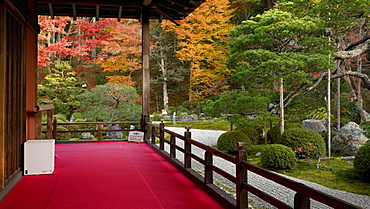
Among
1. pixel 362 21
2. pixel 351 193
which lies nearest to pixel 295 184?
pixel 351 193

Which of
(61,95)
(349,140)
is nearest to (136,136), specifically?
(349,140)

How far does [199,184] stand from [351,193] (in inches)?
142

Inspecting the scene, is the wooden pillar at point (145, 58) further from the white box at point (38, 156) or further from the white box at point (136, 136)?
the white box at point (38, 156)

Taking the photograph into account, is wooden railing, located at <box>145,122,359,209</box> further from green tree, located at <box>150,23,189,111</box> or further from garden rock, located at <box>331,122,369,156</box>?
green tree, located at <box>150,23,189,111</box>

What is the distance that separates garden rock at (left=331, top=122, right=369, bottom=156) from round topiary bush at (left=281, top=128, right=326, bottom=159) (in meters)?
1.14

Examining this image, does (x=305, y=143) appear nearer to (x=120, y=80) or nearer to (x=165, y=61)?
(x=120, y=80)

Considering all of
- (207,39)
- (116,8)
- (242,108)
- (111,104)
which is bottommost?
(242,108)

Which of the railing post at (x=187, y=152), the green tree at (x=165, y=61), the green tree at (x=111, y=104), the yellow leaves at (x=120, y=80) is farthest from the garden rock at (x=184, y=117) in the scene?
the railing post at (x=187, y=152)

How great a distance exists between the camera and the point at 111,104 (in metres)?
11.4

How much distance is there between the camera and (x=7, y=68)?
373 centimetres

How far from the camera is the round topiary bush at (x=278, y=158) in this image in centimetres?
774

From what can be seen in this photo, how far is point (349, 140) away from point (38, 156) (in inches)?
343

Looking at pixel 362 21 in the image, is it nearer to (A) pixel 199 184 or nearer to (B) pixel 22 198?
(A) pixel 199 184

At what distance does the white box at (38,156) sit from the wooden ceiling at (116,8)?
12.4 ft
